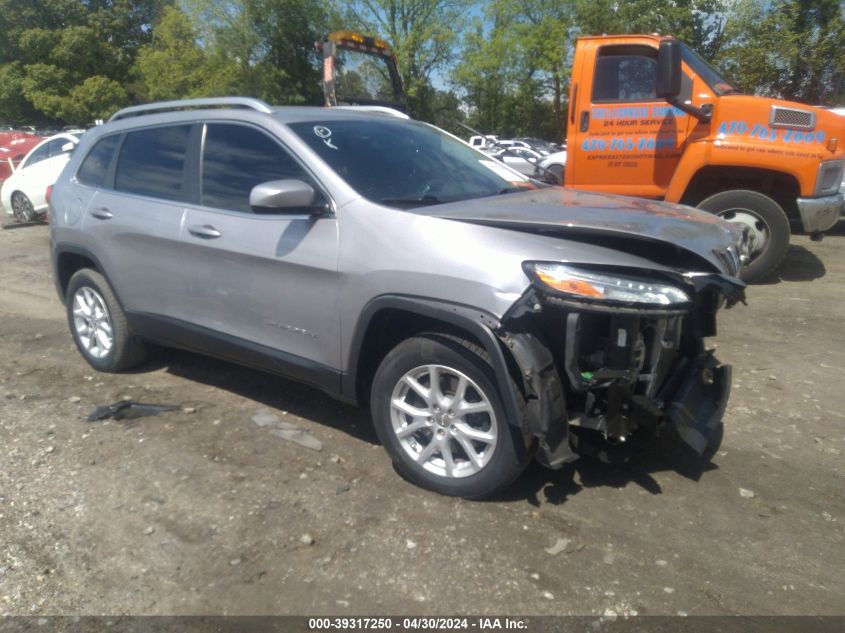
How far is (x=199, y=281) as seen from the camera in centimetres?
415

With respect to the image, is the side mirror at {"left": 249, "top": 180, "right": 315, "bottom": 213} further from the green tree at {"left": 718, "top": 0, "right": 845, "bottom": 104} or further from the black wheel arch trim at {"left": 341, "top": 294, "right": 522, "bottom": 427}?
the green tree at {"left": 718, "top": 0, "right": 845, "bottom": 104}

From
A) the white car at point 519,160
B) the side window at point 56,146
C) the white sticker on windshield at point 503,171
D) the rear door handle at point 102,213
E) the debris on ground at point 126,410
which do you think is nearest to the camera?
the debris on ground at point 126,410

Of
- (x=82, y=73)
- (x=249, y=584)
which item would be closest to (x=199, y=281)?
(x=249, y=584)

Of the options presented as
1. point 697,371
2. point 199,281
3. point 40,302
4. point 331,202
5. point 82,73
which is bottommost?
point 40,302

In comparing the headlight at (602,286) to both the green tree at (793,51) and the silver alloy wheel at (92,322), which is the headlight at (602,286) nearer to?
the silver alloy wheel at (92,322)

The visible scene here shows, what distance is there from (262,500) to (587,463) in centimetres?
165

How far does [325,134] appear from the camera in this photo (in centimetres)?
387

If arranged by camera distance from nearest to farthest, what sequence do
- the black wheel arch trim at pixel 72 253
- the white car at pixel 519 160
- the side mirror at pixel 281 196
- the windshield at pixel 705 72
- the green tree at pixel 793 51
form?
the side mirror at pixel 281 196 < the black wheel arch trim at pixel 72 253 < the windshield at pixel 705 72 < the white car at pixel 519 160 < the green tree at pixel 793 51

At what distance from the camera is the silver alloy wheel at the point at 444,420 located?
3.17m

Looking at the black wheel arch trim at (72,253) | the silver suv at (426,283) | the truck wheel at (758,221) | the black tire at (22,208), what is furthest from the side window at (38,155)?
the truck wheel at (758,221)

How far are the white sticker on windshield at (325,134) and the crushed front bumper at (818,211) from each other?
4.96 metres

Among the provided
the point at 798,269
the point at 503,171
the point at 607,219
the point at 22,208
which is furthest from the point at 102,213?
the point at 22,208

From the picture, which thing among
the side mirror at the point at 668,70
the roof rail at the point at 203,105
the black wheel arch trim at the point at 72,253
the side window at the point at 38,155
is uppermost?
the side mirror at the point at 668,70

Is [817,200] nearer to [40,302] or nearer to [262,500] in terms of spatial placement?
[262,500]
